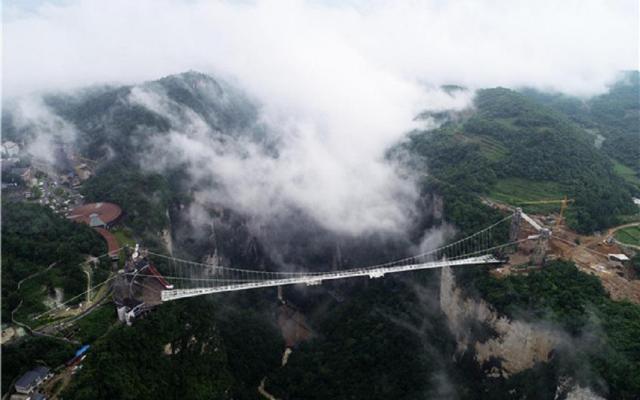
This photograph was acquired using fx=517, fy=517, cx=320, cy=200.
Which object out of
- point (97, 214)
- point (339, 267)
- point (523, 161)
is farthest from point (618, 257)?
point (97, 214)

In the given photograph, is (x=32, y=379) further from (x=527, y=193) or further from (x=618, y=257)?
(x=527, y=193)

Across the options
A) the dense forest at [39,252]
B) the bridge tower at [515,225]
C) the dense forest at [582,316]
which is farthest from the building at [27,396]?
the bridge tower at [515,225]

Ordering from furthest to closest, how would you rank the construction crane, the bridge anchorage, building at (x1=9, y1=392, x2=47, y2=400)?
the construction crane
the bridge anchorage
building at (x1=9, y1=392, x2=47, y2=400)

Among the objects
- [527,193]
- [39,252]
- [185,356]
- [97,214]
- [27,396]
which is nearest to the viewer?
[27,396]

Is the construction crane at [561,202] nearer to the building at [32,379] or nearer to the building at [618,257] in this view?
the building at [618,257]

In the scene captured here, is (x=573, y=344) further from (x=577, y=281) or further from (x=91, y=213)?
(x=91, y=213)

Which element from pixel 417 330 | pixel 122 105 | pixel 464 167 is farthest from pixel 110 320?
pixel 122 105

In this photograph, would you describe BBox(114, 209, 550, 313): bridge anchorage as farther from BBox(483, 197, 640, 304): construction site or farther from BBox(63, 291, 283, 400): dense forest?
BBox(63, 291, 283, 400): dense forest

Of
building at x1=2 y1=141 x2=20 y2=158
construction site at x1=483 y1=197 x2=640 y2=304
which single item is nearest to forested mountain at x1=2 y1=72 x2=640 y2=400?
construction site at x1=483 y1=197 x2=640 y2=304
